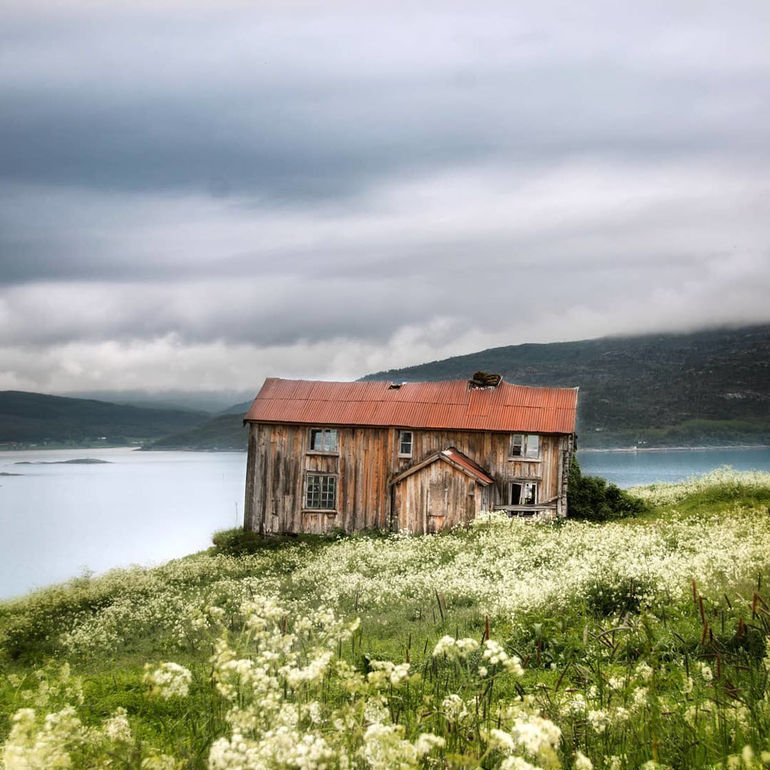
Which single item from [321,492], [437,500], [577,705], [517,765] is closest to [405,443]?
[437,500]

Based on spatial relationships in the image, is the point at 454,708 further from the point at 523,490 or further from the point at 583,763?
the point at 523,490

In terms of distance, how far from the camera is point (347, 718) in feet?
11.6

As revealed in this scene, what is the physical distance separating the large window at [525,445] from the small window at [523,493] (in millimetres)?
1578

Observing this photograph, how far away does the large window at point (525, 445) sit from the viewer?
3822 centimetres

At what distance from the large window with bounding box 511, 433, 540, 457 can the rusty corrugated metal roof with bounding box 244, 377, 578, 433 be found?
561 mm

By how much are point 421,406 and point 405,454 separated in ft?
10.0

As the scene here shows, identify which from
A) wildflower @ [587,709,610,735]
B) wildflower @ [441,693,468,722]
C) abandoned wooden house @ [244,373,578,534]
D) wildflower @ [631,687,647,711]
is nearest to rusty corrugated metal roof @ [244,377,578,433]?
abandoned wooden house @ [244,373,578,534]

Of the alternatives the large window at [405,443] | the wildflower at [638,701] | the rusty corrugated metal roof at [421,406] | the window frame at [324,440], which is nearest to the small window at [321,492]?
the window frame at [324,440]

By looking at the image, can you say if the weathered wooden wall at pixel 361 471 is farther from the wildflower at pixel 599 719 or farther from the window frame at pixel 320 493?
the wildflower at pixel 599 719

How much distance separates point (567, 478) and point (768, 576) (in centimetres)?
2586

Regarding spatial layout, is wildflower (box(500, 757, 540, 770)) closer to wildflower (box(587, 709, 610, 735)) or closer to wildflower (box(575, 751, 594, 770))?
wildflower (box(575, 751, 594, 770))

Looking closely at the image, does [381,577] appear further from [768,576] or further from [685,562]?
[768,576]

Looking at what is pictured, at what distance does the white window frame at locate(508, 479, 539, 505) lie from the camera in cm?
3778

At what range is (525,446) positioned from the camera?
38.4 m
